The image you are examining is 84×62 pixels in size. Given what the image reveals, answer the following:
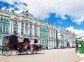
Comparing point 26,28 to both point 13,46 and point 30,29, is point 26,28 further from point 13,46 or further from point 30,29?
point 13,46

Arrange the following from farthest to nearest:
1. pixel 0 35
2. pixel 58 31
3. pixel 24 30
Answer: pixel 58 31, pixel 24 30, pixel 0 35

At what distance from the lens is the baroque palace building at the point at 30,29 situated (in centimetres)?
5643

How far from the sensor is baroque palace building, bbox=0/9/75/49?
56.4 meters

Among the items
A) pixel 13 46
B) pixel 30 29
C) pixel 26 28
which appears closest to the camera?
pixel 13 46

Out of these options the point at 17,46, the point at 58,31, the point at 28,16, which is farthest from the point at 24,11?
the point at 17,46

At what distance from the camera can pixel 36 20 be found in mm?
73250

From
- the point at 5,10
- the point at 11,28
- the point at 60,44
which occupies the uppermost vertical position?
the point at 5,10

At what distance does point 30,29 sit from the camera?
229ft

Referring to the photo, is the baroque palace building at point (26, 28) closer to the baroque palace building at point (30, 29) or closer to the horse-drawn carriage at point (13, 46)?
the baroque palace building at point (30, 29)

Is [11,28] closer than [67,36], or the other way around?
[11,28]

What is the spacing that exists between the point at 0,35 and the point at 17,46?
25.9 m

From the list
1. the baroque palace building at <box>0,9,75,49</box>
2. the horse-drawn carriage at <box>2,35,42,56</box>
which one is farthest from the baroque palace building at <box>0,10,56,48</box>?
the horse-drawn carriage at <box>2,35,42,56</box>

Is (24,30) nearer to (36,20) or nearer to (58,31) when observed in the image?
(36,20)

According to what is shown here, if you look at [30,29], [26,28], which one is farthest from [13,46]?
[30,29]
